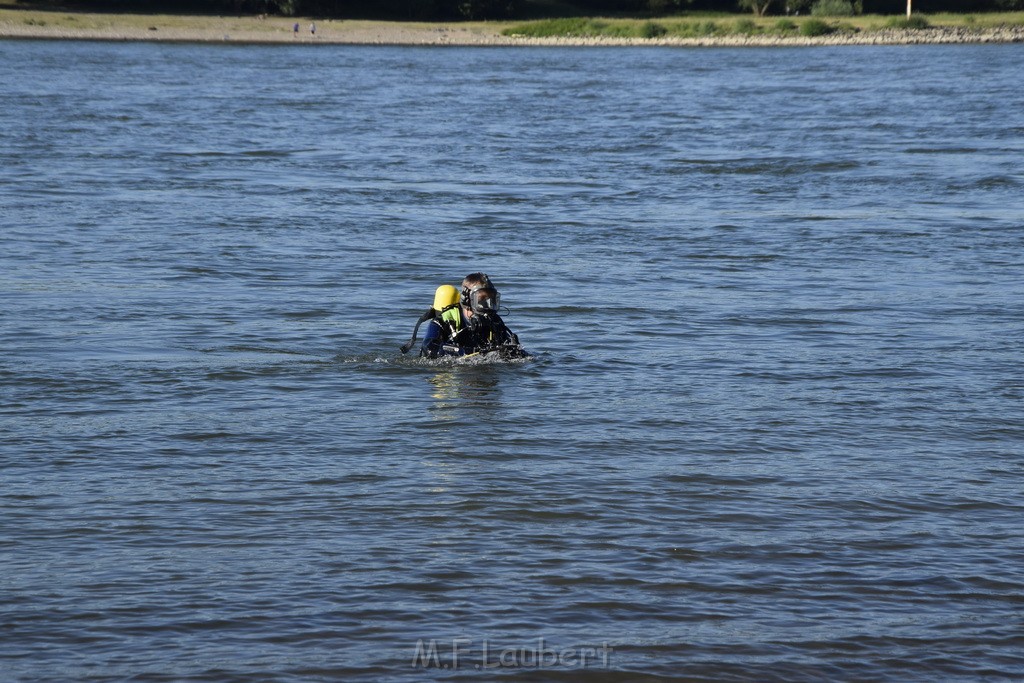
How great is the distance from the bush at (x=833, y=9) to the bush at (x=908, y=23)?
15.2 feet

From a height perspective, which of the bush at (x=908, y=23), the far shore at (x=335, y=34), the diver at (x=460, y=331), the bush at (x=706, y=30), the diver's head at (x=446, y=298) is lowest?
the diver at (x=460, y=331)

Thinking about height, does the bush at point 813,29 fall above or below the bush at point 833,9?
below

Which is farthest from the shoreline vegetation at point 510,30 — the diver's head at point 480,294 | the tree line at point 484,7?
the diver's head at point 480,294

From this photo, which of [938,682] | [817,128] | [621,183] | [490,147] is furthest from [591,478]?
[817,128]

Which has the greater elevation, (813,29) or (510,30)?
(813,29)

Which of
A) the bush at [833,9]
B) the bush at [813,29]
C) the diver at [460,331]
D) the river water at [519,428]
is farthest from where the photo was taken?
the bush at [833,9]

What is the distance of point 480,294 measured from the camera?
1230cm

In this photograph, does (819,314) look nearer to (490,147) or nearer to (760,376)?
(760,376)

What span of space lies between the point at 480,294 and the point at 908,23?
87.3m

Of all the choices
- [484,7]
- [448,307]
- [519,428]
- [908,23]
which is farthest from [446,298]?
[484,7]

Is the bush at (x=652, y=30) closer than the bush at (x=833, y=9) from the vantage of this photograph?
Yes

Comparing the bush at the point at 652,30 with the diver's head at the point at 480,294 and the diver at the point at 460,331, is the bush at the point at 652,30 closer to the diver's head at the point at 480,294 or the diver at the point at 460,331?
the diver at the point at 460,331

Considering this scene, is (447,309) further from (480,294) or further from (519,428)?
(519,428)

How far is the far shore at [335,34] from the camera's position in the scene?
86.3m
